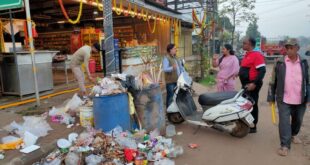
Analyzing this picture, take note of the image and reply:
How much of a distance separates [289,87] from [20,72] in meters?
5.91

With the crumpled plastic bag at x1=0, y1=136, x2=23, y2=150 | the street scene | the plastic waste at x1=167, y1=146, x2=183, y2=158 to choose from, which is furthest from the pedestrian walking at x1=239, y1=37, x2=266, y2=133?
the crumpled plastic bag at x1=0, y1=136, x2=23, y2=150

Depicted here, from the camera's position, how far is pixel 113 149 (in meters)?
3.60

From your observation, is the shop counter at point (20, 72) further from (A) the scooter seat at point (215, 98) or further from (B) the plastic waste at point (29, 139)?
(A) the scooter seat at point (215, 98)

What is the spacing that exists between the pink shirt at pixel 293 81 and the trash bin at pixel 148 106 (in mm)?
2044

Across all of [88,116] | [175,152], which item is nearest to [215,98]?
[175,152]

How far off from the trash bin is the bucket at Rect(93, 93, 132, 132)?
277mm

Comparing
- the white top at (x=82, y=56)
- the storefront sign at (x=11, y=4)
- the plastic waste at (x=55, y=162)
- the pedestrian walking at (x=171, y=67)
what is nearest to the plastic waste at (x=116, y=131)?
the plastic waste at (x=55, y=162)

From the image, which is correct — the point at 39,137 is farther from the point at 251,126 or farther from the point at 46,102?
the point at 251,126

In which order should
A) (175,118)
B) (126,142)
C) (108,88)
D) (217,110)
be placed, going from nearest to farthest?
1. (126,142)
2. (108,88)
3. (217,110)
4. (175,118)

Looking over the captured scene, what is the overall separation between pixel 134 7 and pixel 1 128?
20.9 ft

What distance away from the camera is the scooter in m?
4.27

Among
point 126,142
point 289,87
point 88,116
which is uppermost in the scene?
point 289,87

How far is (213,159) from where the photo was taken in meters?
3.80

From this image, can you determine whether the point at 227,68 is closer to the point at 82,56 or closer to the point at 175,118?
the point at 175,118
